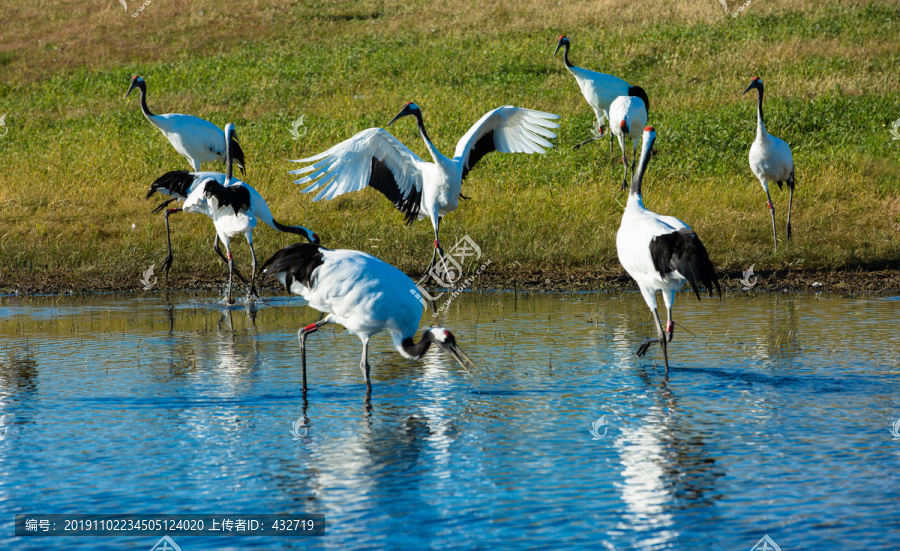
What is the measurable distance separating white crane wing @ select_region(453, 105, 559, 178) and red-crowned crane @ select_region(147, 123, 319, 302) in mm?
2197

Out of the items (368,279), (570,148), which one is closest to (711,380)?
(368,279)

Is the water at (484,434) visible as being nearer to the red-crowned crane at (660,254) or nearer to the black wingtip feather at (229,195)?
the red-crowned crane at (660,254)

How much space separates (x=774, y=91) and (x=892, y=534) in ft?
54.5

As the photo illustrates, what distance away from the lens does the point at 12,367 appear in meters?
7.30

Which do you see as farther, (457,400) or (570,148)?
(570,148)

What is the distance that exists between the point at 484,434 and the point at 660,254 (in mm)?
1852

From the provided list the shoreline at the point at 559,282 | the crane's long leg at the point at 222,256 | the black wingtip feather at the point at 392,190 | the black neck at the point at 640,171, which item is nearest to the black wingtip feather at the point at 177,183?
the crane's long leg at the point at 222,256

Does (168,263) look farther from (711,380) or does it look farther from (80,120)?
(80,120)

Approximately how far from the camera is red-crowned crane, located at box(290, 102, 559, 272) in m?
9.73

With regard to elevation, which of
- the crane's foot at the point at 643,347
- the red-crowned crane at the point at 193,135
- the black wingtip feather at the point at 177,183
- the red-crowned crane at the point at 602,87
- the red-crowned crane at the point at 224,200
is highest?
the red-crowned crane at the point at 602,87

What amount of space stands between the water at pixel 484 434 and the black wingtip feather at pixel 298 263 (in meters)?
0.73

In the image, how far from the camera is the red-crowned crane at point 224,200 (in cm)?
965

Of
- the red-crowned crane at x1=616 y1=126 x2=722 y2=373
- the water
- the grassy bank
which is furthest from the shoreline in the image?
the red-crowned crane at x1=616 y1=126 x2=722 y2=373

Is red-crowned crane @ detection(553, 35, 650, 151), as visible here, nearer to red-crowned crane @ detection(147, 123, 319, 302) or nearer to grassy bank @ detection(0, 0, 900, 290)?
grassy bank @ detection(0, 0, 900, 290)
